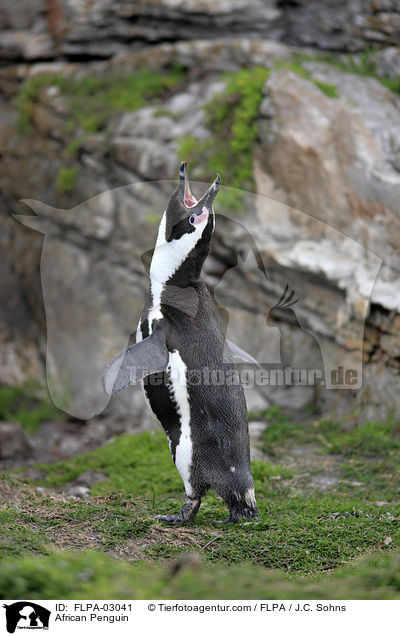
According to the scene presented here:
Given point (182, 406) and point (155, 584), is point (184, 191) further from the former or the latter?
point (155, 584)

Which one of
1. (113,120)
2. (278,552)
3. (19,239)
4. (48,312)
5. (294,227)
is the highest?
(113,120)

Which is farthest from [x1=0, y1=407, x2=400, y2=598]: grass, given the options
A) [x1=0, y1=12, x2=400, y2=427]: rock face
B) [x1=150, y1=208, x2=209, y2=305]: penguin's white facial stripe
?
[x1=150, y1=208, x2=209, y2=305]: penguin's white facial stripe

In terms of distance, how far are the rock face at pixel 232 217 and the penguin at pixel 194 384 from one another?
2347 mm

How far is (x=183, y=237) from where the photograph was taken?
391 cm

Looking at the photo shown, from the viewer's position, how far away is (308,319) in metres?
6.47

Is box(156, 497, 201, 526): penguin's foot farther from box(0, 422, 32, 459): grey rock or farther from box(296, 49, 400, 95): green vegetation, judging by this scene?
box(296, 49, 400, 95): green vegetation

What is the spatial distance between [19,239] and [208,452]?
5812 mm

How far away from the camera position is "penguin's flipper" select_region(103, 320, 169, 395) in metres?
3.57

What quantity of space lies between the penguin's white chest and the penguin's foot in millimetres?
53

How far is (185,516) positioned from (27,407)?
4799 mm
